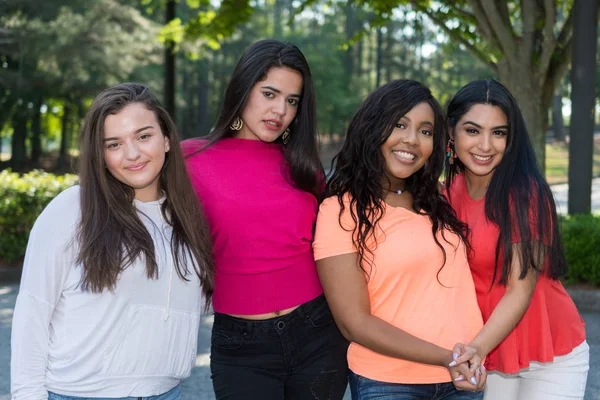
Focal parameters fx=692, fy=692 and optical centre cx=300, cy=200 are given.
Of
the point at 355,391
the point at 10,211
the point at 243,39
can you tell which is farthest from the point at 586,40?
the point at 243,39

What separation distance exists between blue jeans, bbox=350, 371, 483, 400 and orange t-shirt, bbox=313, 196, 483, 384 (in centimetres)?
2

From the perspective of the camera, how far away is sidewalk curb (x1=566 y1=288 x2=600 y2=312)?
23.9 feet

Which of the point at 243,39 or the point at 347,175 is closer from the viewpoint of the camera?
the point at 347,175

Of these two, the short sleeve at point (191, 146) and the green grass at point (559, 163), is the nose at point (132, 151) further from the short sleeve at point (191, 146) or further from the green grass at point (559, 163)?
the green grass at point (559, 163)

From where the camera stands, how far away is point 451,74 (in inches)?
2062

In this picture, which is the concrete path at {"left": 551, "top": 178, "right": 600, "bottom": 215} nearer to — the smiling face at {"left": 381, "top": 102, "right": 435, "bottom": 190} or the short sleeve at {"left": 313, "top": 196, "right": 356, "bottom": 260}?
the smiling face at {"left": 381, "top": 102, "right": 435, "bottom": 190}

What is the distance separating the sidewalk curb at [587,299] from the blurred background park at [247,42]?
17 centimetres

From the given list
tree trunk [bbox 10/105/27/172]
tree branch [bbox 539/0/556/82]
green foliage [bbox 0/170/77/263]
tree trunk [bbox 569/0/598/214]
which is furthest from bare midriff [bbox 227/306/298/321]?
tree trunk [bbox 10/105/27/172]

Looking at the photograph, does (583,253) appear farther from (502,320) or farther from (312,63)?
(312,63)

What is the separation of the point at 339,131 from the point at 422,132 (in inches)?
1898

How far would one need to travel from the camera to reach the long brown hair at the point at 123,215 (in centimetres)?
238

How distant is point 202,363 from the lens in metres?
5.95

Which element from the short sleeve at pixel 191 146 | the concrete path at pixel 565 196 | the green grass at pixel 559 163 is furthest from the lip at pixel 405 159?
the green grass at pixel 559 163

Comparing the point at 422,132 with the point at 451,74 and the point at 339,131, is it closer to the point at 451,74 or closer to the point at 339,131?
the point at 339,131
